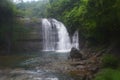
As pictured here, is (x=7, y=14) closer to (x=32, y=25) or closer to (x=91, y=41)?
(x=32, y=25)

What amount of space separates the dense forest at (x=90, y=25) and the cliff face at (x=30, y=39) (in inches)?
26.7

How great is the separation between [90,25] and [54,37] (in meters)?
12.9

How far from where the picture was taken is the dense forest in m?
14.1

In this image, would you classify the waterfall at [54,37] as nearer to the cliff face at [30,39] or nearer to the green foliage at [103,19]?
the cliff face at [30,39]

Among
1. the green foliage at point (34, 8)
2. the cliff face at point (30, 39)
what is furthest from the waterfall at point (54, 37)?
the green foliage at point (34, 8)

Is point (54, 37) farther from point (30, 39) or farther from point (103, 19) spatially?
point (103, 19)

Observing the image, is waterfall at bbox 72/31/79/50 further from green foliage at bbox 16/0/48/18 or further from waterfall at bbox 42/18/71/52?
green foliage at bbox 16/0/48/18

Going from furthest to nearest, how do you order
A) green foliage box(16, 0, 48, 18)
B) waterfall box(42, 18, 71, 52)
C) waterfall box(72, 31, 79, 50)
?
green foliage box(16, 0, 48, 18)
waterfall box(42, 18, 71, 52)
waterfall box(72, 31, 79, 50)

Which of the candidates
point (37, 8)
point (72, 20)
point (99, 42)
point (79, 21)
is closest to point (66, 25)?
point (72, 20)

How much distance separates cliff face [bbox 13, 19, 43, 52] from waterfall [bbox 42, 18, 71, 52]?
77 cm

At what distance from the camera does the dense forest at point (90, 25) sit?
14120 millimetres

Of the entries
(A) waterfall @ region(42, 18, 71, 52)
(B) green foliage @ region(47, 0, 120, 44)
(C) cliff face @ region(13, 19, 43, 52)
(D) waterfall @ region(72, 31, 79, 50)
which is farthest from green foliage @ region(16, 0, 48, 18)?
(B) green foliage @ region(47, 0, 120, 44)

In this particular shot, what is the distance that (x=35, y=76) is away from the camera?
1457cm

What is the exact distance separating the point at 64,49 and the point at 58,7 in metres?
12.7
